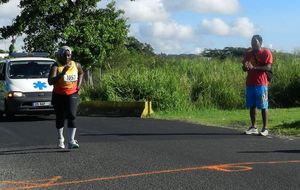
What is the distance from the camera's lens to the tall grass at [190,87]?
19.2m

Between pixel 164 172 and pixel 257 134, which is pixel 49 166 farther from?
pixel 257 134

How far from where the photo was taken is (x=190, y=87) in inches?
813

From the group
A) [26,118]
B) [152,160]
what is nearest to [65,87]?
[152,160]

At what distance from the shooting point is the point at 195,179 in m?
7.09

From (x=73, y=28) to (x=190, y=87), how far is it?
679 cm

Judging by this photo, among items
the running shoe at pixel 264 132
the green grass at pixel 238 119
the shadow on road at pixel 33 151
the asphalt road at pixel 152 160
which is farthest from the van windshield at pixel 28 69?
the running shoe at pixel 264 132

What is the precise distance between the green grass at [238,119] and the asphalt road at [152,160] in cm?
90

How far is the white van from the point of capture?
51.3ft

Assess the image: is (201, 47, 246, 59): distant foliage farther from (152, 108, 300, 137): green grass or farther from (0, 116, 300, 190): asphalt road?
(0, 116, 300, 190): asphalt road

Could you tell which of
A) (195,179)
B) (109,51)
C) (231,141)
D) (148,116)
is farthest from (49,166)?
(109,51)

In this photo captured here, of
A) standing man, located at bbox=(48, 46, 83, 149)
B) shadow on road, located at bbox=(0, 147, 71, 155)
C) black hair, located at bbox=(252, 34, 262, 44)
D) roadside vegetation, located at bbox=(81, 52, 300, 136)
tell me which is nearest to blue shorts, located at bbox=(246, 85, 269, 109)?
black hair, located at bbox=(252, 34, 262, 44)

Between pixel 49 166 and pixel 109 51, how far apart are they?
18.0 m

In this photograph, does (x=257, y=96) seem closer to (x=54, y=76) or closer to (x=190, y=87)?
(x=54, y=76)

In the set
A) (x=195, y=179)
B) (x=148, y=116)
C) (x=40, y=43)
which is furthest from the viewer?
(x=40, y=43)
